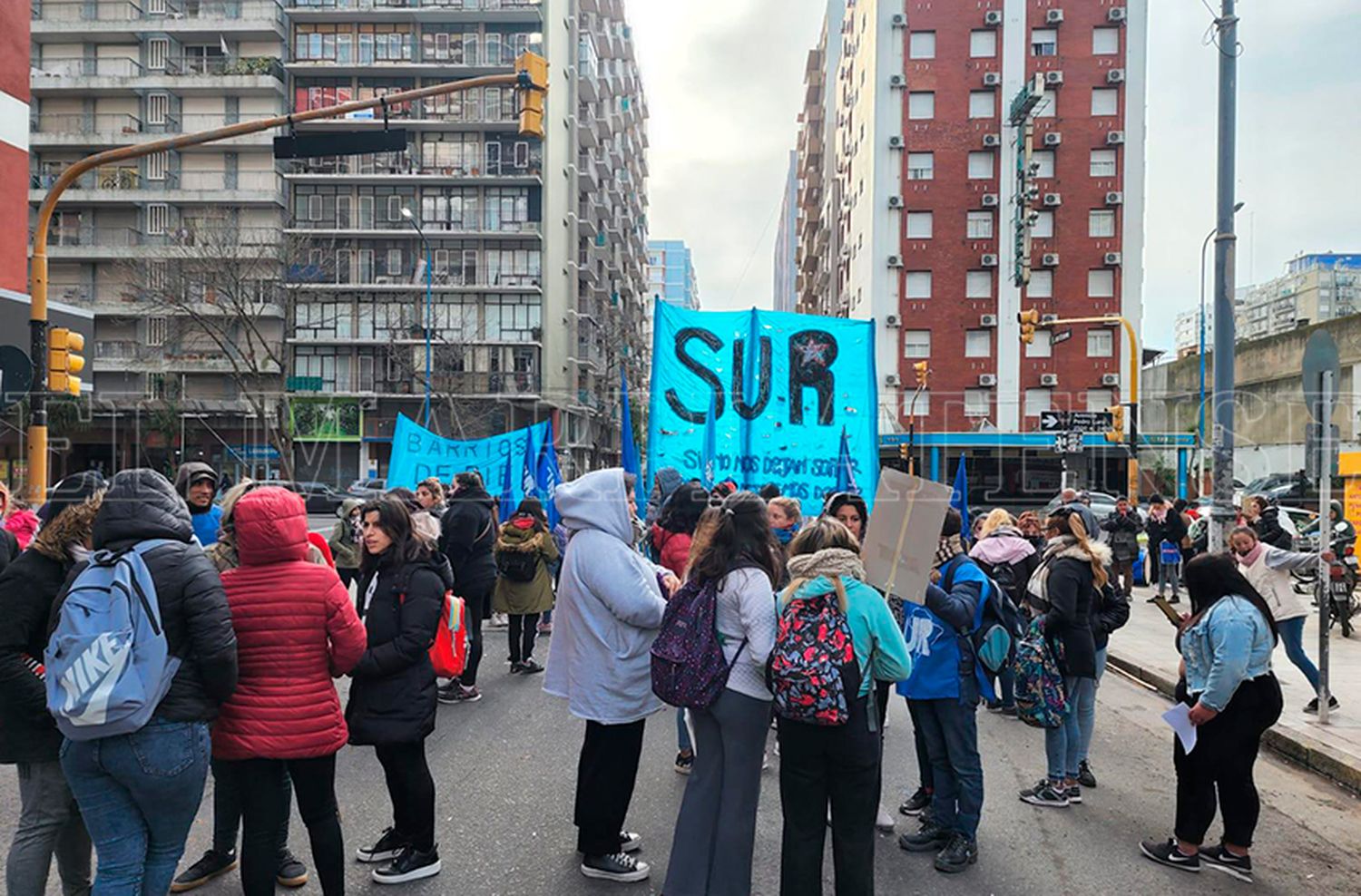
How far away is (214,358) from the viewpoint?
1687 inches

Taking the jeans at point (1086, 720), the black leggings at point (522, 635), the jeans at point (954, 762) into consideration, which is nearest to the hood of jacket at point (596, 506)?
the jeans at point (954, 762)

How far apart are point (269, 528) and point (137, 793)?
999mm

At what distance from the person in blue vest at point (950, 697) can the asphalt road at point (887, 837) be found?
18 centimetres

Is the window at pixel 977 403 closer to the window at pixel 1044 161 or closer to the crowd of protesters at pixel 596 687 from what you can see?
the window at pixel 1044 161

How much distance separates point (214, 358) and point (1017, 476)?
3846 cm

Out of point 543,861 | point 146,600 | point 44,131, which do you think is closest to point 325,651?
point 146,600

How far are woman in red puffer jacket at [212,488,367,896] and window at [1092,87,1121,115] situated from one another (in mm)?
45617

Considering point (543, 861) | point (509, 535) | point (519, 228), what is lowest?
point (543, 861)

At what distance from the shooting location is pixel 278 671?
341 centimetres

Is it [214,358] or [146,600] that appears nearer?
[146,600]

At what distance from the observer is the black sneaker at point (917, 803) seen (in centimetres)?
517

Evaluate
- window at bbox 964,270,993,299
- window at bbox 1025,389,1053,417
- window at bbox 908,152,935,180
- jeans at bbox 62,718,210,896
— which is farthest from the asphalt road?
window at bbox 908,152,935,180

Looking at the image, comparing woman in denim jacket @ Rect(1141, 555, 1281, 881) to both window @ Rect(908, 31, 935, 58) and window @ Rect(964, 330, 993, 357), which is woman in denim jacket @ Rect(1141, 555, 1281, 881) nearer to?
window @ Rect(964, 330, 993, 357)

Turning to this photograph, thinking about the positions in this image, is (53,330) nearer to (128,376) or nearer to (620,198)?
(128,376)
